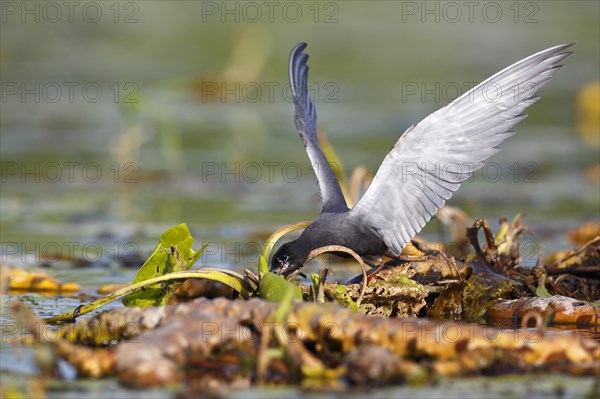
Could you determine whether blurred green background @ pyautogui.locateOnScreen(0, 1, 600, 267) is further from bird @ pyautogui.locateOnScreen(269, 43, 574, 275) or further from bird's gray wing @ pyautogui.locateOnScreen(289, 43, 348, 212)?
bird @ pyautogui.locateOnScreen(269, 43, 574, 275)

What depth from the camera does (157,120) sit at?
13.8 meters

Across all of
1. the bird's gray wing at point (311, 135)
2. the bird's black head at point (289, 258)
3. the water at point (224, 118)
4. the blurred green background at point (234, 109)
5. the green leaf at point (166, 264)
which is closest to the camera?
the green leaf at point (166, 264)

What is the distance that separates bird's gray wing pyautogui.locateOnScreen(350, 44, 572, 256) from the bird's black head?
0.31 meters

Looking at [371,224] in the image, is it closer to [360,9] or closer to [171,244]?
[171,244]

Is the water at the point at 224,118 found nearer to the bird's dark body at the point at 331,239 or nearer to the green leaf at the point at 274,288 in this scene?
the green leaf at the point at 274,288

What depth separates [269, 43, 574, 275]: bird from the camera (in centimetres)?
478

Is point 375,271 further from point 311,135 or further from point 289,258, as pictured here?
point 311,135

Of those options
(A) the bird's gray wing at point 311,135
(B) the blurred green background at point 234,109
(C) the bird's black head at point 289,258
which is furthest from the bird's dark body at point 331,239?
(B) the blurred green background at point 234,109

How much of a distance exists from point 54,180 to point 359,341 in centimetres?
721

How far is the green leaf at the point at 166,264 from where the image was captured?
4.57 metres

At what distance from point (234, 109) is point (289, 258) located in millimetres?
11737

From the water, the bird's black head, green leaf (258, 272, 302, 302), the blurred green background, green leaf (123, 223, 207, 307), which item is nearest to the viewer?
green leaf (258, 272, 302, 302)

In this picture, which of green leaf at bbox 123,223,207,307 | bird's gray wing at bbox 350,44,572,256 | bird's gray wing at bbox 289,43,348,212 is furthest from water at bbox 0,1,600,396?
bird's gray wing at bbox 350,44,572,256

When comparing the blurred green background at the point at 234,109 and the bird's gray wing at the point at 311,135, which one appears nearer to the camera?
the bird's gray wing at the point at 311,135
